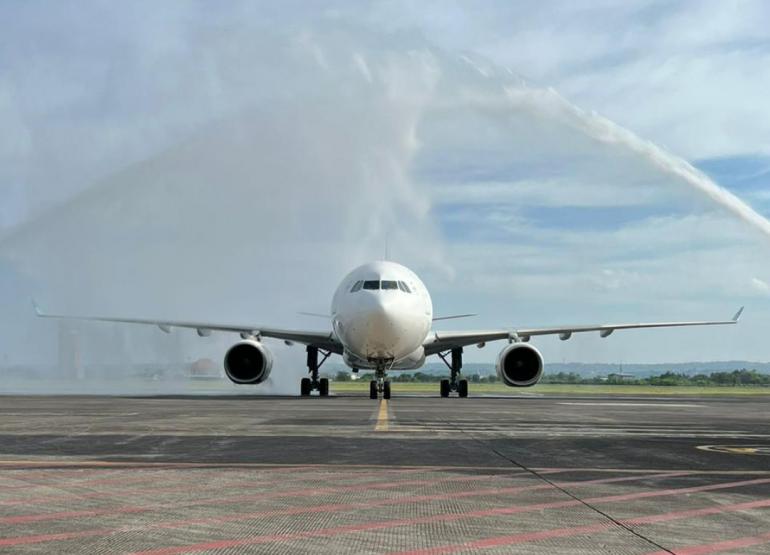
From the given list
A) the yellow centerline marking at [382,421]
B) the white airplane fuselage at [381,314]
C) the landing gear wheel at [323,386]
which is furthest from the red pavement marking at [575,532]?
the landing gear wheel at [323,386]

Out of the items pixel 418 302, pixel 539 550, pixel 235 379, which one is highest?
pixel 418 302

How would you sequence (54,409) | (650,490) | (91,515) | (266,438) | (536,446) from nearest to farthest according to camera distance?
(91,515) < (650,490) < (536,446) < (266,438) < (54,409)

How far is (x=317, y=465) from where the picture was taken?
9711 mm

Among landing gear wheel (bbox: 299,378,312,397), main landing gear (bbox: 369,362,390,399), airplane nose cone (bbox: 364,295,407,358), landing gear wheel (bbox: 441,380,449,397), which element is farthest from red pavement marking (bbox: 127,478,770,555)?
landing gear wheel (bbox: 441,380,449,397)

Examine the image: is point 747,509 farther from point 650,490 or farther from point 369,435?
point 369,435

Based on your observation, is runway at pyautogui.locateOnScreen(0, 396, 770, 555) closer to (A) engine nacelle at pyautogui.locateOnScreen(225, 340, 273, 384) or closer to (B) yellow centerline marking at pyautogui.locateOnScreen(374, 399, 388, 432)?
(B) yellow centerline marking at pyautogui.locateOnScreen(374, 399, 388, 432)

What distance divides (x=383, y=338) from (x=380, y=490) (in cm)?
1867

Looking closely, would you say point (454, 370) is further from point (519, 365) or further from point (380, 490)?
point (380, 490)

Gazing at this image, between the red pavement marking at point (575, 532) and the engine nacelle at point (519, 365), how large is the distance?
75.6ft

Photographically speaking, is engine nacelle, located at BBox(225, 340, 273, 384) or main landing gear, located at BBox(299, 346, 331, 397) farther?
main landing gear, located at BBox(299, 346, 331, 397)

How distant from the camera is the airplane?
26625 mm

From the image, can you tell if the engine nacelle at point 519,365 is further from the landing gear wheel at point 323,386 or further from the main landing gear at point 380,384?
the landing gear wheel at point 323,386

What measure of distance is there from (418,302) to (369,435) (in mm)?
14713

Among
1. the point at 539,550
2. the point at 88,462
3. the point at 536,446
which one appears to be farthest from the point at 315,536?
the point at 536,446
